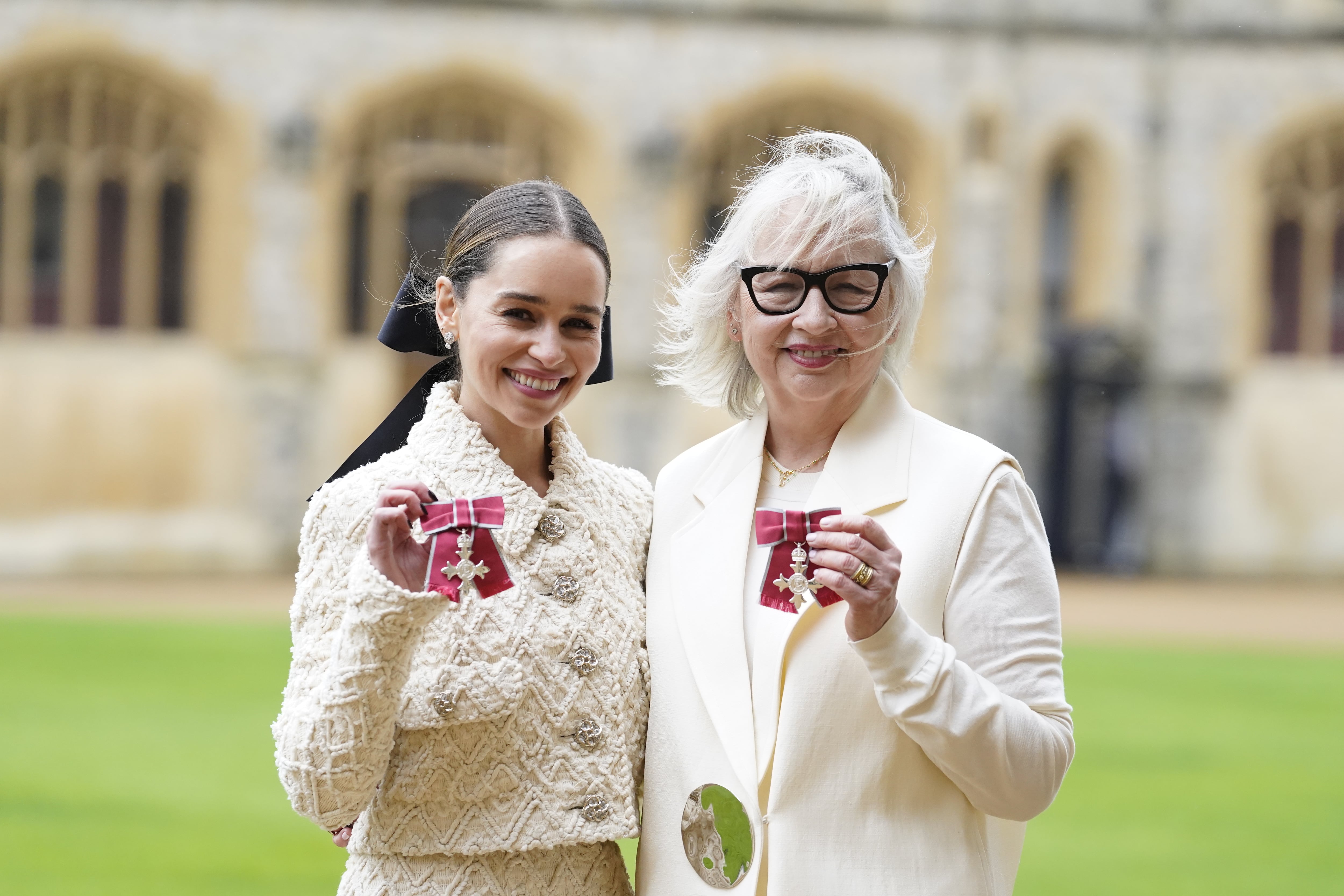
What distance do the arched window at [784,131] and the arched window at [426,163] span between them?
69.2 inches

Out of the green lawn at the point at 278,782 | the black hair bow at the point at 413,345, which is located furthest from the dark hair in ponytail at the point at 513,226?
the green lawn at the point at 278,782

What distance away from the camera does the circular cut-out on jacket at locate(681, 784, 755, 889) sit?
2.24 meters

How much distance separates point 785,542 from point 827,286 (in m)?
0.48

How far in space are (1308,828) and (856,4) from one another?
11523mm

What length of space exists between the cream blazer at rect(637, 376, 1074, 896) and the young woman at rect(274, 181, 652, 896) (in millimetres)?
125

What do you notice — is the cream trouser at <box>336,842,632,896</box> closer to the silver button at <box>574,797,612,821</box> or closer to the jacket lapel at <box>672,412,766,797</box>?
the silver button at <box>574,797,612,821</box>

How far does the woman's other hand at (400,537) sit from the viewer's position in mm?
2004

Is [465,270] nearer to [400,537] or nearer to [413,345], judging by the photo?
[413,345]

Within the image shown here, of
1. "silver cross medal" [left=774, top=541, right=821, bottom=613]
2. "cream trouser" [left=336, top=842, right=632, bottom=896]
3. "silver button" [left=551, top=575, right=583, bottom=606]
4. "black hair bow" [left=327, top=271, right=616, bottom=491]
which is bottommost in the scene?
"cream trouser" [left=336, top=842, right=632, bottom=896]

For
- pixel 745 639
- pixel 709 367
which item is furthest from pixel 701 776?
pixel 709 367

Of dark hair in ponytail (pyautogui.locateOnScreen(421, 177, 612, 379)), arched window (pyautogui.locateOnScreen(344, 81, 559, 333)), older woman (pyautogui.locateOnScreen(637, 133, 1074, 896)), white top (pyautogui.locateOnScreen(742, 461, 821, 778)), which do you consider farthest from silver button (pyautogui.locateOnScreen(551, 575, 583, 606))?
arched window (pyautogui.locateOnScreen(344, 81, 559, 333))

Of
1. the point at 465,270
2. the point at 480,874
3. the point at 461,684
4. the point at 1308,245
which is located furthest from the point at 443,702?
the point at 1308,245

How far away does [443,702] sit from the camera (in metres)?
2.17

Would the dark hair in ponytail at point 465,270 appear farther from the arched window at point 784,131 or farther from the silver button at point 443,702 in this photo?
the arched window at point 784,131
